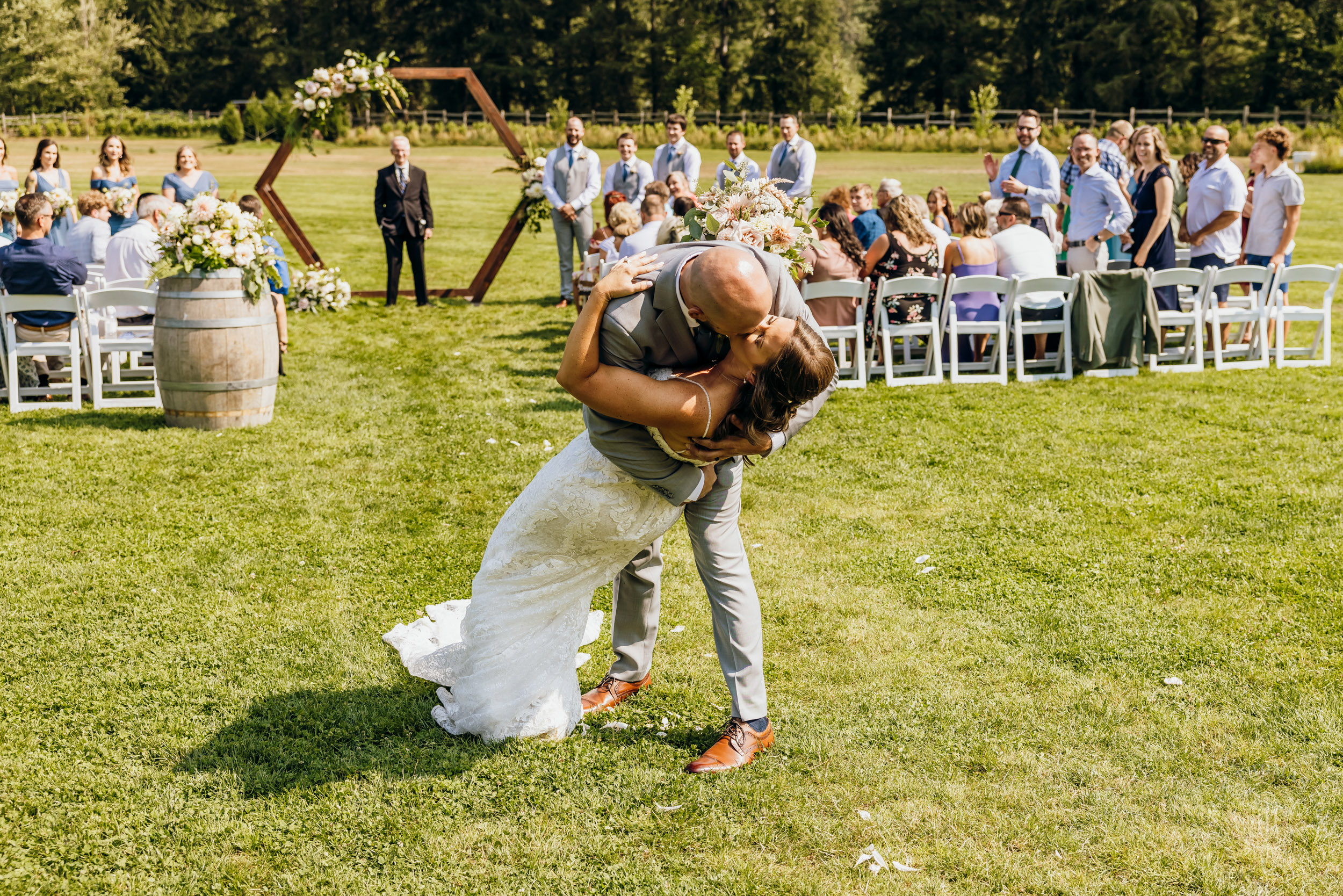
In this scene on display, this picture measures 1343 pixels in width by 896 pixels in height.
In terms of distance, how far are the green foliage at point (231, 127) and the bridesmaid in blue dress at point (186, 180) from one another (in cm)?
3362

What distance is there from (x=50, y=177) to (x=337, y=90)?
3.15m

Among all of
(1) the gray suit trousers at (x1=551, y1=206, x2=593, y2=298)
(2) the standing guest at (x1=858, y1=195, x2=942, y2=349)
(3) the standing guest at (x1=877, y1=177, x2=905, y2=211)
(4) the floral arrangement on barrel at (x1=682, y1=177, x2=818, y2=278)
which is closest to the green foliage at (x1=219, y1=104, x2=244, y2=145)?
(1) the gray suit trousers at (x1=551, y1=206, x2=593, y2=298)

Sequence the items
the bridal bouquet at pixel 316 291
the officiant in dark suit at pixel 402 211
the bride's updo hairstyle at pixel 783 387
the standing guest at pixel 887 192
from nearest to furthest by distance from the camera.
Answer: the bride's updo hairstyle at pixel 783 387 → the standing guest at pixel 887 192 → the bridal bouquet at pixel 316 291 → the officiant in dark suit at pixel 402 211

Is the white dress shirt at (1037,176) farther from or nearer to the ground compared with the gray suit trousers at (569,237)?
farther from the ground

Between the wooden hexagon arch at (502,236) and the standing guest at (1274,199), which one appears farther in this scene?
the wooden hexagon arch at (502,236)

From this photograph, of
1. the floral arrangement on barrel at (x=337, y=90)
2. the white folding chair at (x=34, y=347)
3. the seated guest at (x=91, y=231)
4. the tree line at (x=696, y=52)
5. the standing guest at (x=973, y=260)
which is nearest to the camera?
the white folding chair at (x=34, y=347)

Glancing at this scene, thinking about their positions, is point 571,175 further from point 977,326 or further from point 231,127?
point 231,127

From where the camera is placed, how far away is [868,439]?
7988 mm

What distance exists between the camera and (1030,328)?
9.71 meters

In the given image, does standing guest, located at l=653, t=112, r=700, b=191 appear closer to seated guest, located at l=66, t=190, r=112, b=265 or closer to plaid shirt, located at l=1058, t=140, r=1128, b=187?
plaid shirt, located at l=1058, t=140, r=1128, b=187

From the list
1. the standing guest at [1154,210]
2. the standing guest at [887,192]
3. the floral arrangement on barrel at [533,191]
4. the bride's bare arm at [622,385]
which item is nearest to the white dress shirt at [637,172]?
the floral arrangement on barrel at [533,191]

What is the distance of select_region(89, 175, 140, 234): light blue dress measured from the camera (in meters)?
11.1

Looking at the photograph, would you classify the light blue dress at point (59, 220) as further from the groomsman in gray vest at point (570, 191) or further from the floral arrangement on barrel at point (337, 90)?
the groomsman in gray vest at point (570, 191)

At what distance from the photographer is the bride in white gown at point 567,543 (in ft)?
11.2
